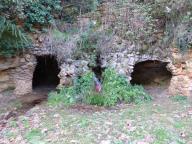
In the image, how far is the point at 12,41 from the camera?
7523 millimetres

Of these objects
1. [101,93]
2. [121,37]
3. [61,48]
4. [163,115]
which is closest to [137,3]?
[121,37]

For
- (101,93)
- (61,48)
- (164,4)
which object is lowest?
(101,93)

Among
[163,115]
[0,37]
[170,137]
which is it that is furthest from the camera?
[0,37]

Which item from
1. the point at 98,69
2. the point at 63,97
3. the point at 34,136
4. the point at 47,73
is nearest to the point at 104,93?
the point at 63,97

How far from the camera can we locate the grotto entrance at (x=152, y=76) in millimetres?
8164

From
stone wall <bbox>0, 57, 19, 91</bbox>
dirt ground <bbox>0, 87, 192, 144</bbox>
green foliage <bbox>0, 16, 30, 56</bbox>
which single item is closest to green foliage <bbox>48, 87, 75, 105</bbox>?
dirt ground <bbox>0, 87, 192, 144</bbox>

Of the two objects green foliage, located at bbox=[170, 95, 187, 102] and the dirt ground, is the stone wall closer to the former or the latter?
the dirt ground

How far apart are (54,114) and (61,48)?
6.79 ft

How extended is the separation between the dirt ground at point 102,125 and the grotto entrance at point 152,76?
1.34m

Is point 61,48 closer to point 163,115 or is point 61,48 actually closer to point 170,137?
point 163,115

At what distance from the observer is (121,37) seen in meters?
7.84

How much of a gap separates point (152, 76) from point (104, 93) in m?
2.31

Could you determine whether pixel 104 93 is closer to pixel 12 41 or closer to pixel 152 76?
pixel 152 76

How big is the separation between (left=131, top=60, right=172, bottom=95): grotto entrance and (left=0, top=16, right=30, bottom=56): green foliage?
3265 mm
